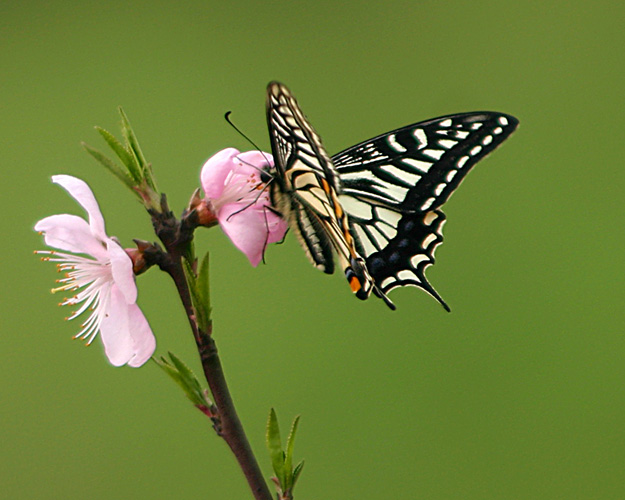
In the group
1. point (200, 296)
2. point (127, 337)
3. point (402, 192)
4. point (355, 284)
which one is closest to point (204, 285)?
point (200, 296)

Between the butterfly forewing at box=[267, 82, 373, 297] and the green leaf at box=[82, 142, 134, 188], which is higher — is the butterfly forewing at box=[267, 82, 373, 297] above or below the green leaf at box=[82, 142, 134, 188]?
below

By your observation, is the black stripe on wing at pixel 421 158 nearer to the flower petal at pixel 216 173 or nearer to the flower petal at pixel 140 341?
the flower petal at pixel 216 173

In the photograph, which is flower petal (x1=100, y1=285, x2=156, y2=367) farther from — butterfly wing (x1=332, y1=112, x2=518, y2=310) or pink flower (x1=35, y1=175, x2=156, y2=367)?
butterfly wing (x1=332, y1=112, x2=518, y2=310)

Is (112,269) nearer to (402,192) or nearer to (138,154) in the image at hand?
(138,154)

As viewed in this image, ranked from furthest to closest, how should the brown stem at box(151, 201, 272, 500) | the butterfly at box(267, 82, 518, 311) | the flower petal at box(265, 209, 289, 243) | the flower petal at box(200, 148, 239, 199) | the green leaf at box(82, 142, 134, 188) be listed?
the butterfly at box(267, 82, 518, 311) → the flower petal at box(265, 209, 289, 243) → the flower petal at box(200, 148, 239, 199) → the green leaf at box(82, 142, 134, 188) → the brown stem at box(151, 201, 272, 500)

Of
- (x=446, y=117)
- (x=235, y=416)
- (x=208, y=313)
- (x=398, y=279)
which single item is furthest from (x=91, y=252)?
(x=446, y=117)

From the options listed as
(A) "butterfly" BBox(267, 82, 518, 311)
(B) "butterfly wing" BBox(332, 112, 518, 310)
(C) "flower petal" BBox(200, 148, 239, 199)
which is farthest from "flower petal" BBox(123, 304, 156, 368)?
(B) "butterfly wing" BBox(332, 112, 518, 310)
